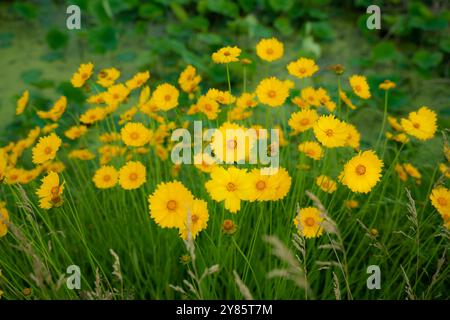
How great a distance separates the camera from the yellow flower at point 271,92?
3.93 ft

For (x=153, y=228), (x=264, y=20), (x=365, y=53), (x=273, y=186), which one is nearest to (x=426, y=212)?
(x=273, y=186)

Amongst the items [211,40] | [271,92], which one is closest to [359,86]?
[271,92]

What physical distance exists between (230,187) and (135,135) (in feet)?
1.23

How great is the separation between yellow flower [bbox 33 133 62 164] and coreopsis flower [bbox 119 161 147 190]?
17 cm

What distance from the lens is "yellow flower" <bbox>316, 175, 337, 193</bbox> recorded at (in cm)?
112

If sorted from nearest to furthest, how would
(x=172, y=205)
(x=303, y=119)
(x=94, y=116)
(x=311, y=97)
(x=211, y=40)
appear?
(x=172, y=205) → (x=303, y=119) → (x=311, y=97) → (x=94, y=116) → (x=211, y=40)

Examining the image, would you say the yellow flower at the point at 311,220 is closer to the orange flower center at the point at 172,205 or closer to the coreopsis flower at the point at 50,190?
the orange flower center at the point at 172,205

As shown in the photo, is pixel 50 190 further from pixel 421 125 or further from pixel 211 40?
pixel 211 40

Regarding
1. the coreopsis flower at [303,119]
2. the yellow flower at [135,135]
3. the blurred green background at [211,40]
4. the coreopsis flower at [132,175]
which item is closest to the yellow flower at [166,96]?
the yellow flower at [135,135]

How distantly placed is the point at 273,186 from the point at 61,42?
200 cm

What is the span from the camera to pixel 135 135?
1205mm

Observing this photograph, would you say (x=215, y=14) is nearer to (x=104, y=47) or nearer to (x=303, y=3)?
(x=303, y=3)

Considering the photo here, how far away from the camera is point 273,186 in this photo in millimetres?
939

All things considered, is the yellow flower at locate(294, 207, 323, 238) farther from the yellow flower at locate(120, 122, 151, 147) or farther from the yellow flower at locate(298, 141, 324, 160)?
the yellow flower at locate(120, 122, 151, 147)
